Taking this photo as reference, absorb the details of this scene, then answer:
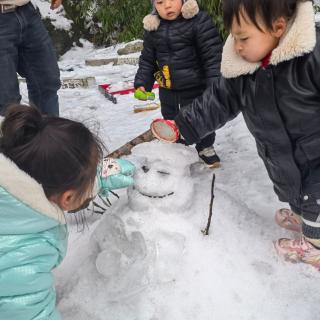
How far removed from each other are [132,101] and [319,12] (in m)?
4.30

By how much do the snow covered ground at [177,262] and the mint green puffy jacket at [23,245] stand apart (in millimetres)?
299

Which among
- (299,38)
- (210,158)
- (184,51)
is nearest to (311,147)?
(299,38)

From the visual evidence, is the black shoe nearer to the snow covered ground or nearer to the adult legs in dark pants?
the snow covered ground

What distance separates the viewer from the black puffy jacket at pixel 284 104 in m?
1.42

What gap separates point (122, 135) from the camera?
346 centimetres

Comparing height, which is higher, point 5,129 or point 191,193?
point 5,129

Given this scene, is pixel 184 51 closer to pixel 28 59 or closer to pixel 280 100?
pixel 28 59

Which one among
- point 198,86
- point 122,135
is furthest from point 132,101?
point 198,86

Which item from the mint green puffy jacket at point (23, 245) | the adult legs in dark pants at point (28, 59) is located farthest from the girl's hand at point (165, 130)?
the adult legs in dark pants at point (28, 59)

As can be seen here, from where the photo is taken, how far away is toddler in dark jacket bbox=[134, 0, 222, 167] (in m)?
2.38

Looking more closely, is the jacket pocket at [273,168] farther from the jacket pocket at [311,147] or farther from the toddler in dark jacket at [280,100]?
the jacket pocket at [311,147]

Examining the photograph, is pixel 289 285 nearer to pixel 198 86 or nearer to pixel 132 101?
pixel 198 86

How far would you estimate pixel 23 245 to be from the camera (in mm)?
1320

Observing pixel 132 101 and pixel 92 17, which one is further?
pixel 92 17
